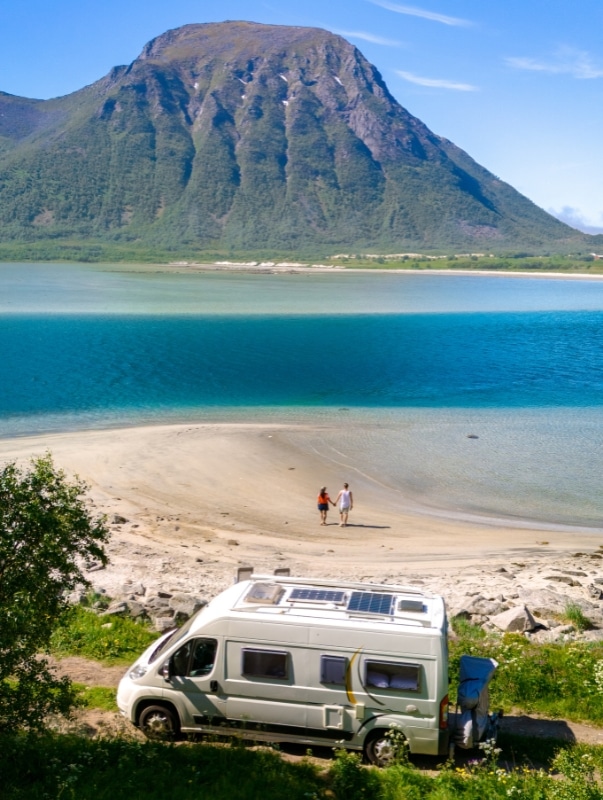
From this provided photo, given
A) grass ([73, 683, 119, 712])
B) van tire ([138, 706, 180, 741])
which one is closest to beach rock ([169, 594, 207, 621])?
grass ([73, 683, 119, 712])

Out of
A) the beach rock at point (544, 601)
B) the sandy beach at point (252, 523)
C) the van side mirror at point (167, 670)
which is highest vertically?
the van side mirror at point (167, 670)

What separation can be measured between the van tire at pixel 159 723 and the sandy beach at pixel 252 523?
7687 mm

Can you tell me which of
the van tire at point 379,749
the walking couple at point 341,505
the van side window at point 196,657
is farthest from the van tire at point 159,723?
the walking couple at point 341,505

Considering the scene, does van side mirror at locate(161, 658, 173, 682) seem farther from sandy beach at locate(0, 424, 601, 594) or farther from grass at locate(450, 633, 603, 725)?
sandy beach at locate(0, 424, 601, 594)

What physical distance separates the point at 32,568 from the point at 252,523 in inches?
693

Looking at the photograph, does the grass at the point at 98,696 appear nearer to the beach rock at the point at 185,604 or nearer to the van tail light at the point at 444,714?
the beach rock at the point at 185,604

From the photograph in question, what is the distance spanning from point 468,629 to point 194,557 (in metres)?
9.10

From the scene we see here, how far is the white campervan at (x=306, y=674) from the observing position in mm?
10500

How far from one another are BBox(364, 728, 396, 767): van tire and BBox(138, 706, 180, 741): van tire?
260 centimetres

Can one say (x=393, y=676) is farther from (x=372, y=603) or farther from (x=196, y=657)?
(x=196, y=657)

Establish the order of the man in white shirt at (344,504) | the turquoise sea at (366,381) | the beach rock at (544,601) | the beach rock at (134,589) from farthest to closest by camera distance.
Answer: the turquoise sea at (366,381) < the man in white shirt at (344,504) < the beach rock at (134,589) < the beach rock at (544,601)

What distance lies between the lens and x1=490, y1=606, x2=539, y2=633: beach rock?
16062mm

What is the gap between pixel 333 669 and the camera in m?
10.6

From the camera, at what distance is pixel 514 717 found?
1240cm
